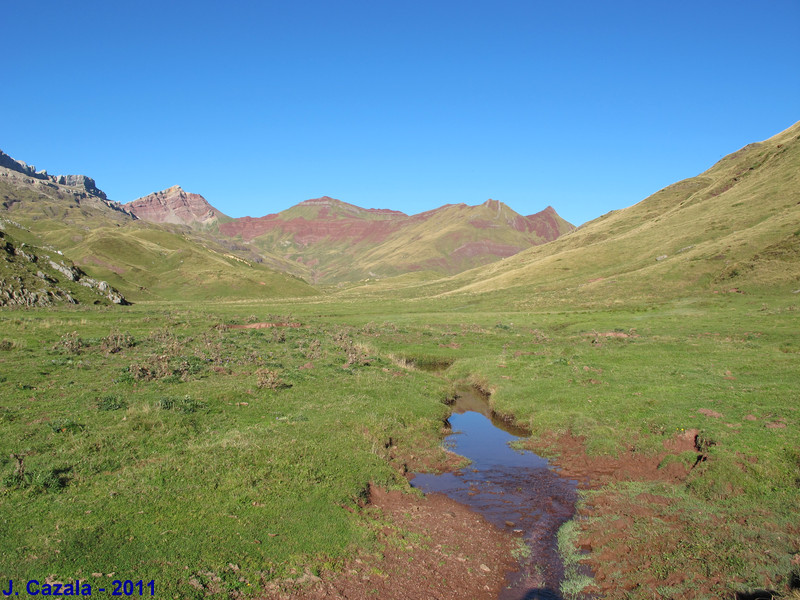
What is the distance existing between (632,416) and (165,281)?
143 m

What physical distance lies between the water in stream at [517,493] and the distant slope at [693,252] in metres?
66.0

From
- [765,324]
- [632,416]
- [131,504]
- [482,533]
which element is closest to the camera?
[131,504]

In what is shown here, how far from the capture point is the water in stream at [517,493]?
1438 centimetres

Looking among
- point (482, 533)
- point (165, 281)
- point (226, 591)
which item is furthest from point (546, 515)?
point (165, 281)

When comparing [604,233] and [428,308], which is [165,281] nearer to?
[428,308]

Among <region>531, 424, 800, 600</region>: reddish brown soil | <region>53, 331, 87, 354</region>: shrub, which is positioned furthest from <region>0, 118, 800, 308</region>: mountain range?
<region>531, 424, 800, 600</region>: reddish brown soil

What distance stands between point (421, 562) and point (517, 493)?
7.92 meters

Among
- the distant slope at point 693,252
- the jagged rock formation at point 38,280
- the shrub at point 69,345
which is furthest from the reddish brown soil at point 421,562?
the distant slope at point 693,252

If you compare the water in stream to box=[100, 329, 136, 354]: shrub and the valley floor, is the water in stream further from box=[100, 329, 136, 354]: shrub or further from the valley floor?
box=[100, 329, 136, 354]: shrub

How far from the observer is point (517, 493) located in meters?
20.4

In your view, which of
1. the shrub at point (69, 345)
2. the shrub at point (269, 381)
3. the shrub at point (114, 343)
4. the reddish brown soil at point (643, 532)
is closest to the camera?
the reddish brown soil at point (643, 532)

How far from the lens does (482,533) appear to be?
1659 cm

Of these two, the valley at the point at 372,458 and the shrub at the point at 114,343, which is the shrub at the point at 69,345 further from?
the shrub at the point at 114,343

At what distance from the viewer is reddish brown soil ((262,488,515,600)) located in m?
12.1
